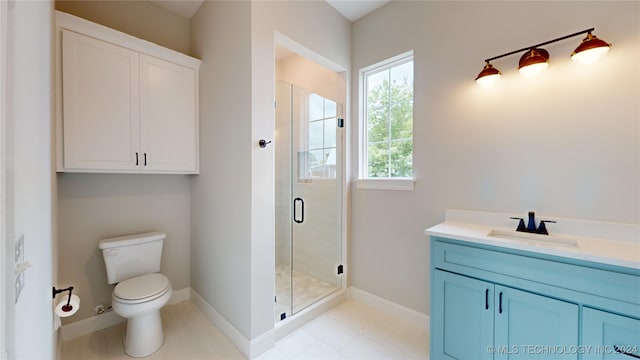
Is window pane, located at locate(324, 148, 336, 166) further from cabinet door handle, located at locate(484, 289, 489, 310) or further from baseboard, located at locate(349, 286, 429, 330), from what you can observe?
cabinet door handle, located at locate(484, 289, 489, 310)

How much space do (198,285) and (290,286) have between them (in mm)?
934

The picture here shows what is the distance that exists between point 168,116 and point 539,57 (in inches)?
109

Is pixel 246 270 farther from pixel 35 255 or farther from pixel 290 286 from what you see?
pixel 35 255

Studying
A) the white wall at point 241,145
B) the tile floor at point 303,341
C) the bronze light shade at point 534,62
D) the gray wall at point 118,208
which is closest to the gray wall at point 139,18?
the gray wall at point 118,208

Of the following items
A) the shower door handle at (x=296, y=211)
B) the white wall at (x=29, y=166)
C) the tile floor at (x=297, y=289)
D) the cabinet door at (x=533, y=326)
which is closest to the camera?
the white wall at (x=29, y=166)

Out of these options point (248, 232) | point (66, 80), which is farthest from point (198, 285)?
point (66, 80)

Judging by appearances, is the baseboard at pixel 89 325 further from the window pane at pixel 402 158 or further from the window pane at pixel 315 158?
the window pane at pixel 402 158

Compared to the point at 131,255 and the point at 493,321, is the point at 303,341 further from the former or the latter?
the point at 131,255

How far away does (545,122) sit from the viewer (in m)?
1.58

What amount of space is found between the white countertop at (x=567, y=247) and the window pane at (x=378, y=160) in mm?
796

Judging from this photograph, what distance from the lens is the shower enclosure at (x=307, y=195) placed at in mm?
2287

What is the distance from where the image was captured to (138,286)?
1854 millimetres

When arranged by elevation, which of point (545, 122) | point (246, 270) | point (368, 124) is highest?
point (368, 124)

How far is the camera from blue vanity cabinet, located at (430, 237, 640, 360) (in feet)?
3.59
